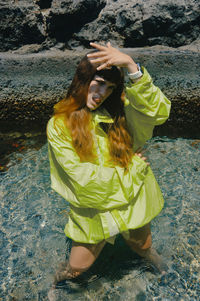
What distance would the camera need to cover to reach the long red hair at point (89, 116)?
1.94 m

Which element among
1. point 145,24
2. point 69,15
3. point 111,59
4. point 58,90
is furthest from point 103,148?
point 69,15

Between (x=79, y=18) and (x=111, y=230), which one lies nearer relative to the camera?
(x=111, y=230)

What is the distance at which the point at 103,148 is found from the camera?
2137 mm

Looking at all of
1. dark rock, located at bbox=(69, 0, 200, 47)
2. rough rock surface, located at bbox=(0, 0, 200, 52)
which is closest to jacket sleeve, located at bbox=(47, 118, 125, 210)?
rough rock surface, located at bbox=(0, 0, 200, 52)

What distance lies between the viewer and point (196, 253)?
2.82 meters

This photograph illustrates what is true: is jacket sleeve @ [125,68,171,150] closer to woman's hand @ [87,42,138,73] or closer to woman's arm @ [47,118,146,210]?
woman's hand @ [87,42,138,73]

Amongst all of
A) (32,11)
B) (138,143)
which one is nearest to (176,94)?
(138,143)

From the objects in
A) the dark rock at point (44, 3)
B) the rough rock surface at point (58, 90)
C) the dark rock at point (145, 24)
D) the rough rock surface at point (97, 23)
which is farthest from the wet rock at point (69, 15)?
the rough rock surface at point (58, 90)

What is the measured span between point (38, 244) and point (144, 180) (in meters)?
1.52

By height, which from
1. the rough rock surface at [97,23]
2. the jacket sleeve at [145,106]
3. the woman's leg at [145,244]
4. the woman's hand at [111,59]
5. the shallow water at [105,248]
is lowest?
the shallow water at [105,248]

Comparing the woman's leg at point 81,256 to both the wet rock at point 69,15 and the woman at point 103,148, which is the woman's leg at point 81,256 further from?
the wet rock at point 69,15

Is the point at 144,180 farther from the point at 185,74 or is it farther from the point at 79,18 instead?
the point at 79,18

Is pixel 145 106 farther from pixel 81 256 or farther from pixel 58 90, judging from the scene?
pixel 58 90

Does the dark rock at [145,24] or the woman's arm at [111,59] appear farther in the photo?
the dark rock at [145,24]
